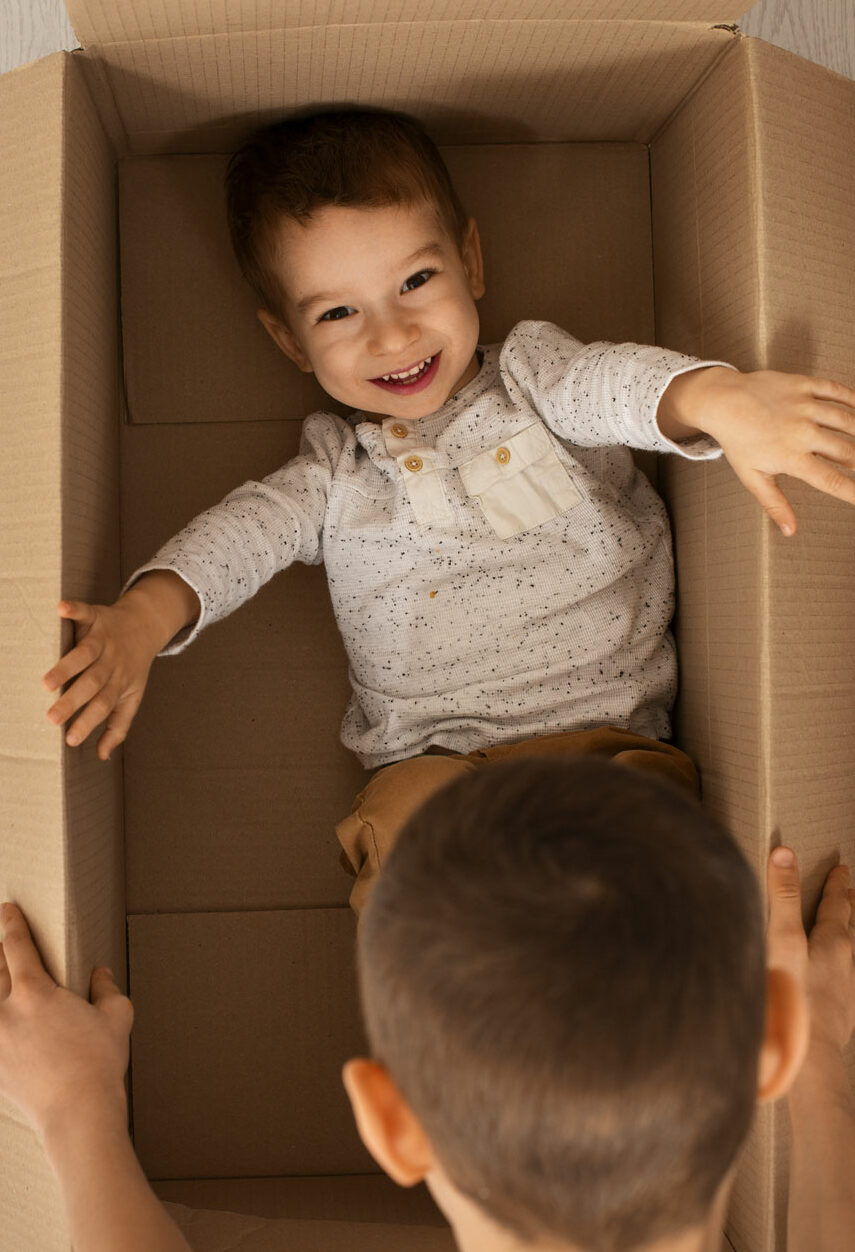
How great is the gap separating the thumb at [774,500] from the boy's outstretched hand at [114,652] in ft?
1.25

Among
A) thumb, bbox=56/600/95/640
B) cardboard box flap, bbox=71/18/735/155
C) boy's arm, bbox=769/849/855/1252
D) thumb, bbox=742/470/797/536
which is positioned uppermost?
cardboard box flap, bbox=71/18/735/155

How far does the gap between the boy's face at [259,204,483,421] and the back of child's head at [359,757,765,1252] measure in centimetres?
46

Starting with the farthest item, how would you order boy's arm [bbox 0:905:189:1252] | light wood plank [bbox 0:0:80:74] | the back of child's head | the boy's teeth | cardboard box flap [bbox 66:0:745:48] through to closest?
light wood plank [bbox 0:0:80:74], the boy's teeth, cardboard box flap [bbox 66:0:745:48], boy's arm [bbox 0:905:189:1252], the back of child's head

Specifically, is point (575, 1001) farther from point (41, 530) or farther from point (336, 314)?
point (336, 314)

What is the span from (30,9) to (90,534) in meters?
0.61

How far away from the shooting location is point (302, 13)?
762mm

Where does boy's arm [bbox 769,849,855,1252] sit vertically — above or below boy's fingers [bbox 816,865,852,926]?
below

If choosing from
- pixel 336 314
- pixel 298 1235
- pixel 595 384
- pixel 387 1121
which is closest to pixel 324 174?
pixel 336 314

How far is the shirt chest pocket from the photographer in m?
0.87

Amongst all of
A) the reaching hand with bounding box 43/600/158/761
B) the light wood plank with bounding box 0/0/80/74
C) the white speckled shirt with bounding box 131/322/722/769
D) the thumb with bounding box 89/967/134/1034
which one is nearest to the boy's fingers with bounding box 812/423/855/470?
the white speckled shirt with bounding box 131/322/722/769

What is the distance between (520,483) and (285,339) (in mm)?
221

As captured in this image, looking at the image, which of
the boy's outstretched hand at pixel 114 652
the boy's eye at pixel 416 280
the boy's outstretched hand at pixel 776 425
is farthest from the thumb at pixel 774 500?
the boy's outstretched hand at pixel 114 652

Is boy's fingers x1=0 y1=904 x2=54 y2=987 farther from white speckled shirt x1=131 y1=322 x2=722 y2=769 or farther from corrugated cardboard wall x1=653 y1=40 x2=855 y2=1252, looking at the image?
corrugated cardboard wall x1=653 y1=40 x2=855 y2=1252

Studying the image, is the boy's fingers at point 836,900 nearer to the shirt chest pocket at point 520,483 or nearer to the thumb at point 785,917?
the thumb at point 785,917
